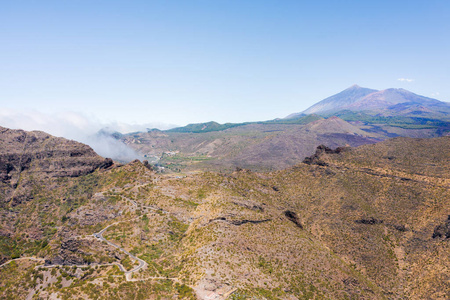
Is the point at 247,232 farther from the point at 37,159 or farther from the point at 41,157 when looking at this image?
the point at 37,159

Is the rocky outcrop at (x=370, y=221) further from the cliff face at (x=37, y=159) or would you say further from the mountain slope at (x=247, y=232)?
the cliff face at (x=37, y=159)

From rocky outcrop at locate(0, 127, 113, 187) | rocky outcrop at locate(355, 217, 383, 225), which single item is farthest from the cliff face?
rocky outcrop at locate(355, 217, 383, 225)

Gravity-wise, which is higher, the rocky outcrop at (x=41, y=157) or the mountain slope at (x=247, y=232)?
the rocky outcrop at (x=41, y=157)

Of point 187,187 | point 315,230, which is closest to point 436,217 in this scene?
point 315,230

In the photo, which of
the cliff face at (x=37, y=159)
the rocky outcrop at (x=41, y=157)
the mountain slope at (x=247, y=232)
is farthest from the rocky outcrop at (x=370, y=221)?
the cliff face at (x=37, y=159)

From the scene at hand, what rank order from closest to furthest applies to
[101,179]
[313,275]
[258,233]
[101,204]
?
1. [313,275]
2. [258,233]
3. [101,204]
4. [101,179]

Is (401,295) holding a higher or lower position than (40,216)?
lower

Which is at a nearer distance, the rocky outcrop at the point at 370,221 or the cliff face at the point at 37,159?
the rocky outcrop at the point at 370,221

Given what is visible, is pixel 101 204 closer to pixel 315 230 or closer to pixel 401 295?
pixel 315 230

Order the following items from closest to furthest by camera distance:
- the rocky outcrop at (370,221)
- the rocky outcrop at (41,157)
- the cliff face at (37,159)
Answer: the rocky outcrop at (370,221) < the cliff face at (37,159) < the rocky outcrop at (41,157)
